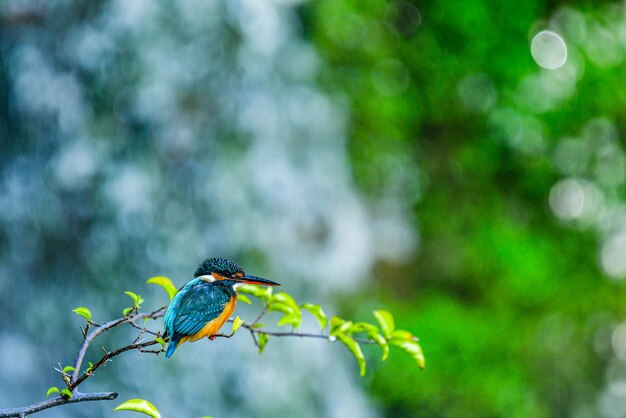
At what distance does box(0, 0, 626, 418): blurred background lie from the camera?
9.03 feet

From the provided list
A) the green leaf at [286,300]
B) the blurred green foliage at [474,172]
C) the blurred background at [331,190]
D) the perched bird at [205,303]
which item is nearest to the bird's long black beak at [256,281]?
the perched bird at [205,303]

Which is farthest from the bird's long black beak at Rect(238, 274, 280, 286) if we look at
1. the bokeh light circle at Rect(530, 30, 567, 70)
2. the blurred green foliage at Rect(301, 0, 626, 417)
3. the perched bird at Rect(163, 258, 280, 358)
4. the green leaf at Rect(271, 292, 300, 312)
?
the bokeh light circle at Rect(530, 30, 567, 70)

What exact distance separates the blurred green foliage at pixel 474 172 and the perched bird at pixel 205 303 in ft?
9.32

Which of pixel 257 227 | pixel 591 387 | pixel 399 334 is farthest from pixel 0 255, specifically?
pixel 591 387

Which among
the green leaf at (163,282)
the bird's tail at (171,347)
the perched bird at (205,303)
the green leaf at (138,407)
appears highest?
the green leaf at (163,282)

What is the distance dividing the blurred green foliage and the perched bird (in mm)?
2842

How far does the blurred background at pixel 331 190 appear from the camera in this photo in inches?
108

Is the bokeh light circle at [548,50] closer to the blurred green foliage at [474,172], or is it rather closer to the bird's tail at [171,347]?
the blurred green foliage at [474,172]

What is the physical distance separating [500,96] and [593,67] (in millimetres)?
459

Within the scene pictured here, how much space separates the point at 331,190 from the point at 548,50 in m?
1.26

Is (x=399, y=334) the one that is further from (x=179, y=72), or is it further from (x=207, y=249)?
(x=179, y=72)

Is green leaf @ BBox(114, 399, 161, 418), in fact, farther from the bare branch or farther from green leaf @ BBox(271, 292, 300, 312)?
green leaf @ BBox(271, 292, 300, 312)

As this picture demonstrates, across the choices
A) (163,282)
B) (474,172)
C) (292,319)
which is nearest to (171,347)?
(163,282)

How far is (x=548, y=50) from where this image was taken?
3.63m
